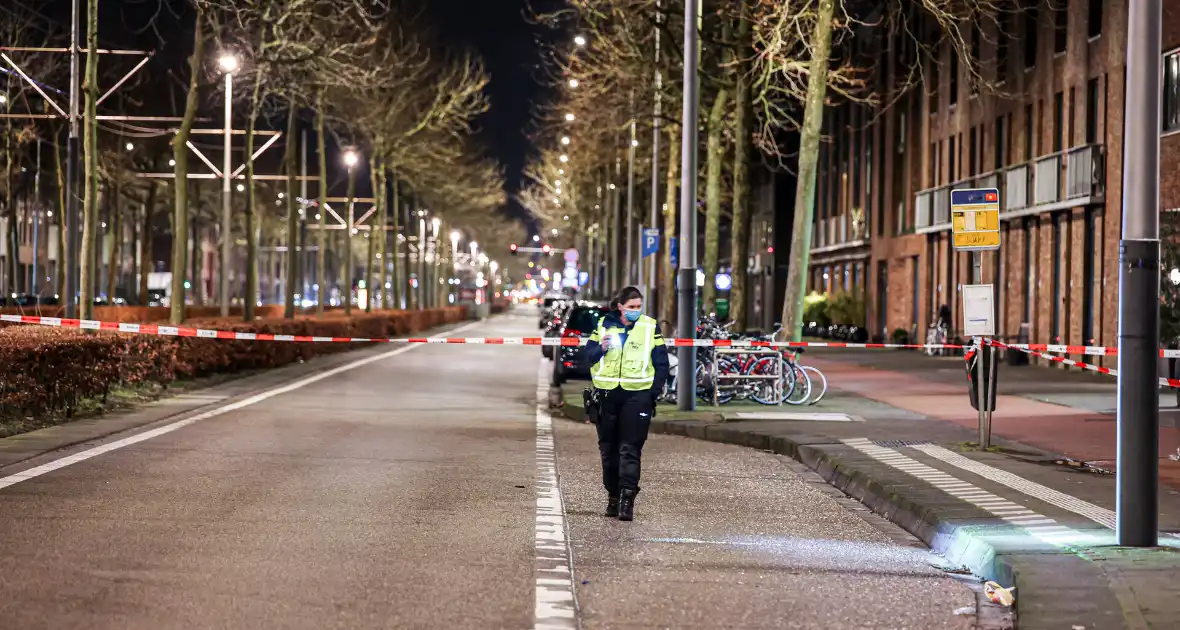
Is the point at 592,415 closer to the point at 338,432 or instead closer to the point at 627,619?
the point at 627,619

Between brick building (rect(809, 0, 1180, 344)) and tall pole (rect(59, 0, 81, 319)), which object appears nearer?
tall pole (rect(59, 0, 81, 319))

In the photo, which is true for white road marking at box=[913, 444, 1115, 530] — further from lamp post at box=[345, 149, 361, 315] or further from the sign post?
lamp post at box=[345, 149, 361, 315]

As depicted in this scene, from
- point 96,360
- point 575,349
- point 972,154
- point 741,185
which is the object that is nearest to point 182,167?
point 575,349

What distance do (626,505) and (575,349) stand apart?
57.8 ft

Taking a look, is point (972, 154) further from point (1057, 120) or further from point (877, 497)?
point (877, 497)

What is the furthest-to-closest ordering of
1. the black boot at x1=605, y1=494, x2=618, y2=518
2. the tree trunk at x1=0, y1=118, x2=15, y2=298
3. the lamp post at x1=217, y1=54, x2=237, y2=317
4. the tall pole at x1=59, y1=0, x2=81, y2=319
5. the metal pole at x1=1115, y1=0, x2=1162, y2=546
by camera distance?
the tree trunk at x1=0, y1=118, x2=15, y2=298 < the lamp post at x1=217, y1=54, x2=237, y2=317 < the tall pole at x1=59, y1=0, x2=81, y2=319 < the black boot at x1=605, y1=494, x2=618, y2=518 < the metal pole at x1=1115, y1=0, x2=1162, y2=546

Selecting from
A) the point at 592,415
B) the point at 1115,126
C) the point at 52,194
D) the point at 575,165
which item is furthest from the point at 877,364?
the point at 52,194

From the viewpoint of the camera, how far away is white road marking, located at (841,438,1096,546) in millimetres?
10102

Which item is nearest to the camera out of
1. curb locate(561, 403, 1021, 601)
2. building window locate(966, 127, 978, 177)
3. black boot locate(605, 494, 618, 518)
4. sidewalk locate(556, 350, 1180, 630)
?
sidewalk locate(556, 350, 1180, 630)

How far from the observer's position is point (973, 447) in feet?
54.1

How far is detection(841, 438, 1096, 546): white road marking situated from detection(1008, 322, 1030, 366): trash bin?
2334 centimetres

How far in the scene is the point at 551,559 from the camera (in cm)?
953

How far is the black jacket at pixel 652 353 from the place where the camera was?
11609 mm

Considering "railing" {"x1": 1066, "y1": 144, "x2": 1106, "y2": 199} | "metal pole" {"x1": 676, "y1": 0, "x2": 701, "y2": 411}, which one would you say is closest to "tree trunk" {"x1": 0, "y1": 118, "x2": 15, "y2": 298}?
"railing" {"x1": 1066, "y1": 144, "x2": 1106, "y2": 199}
